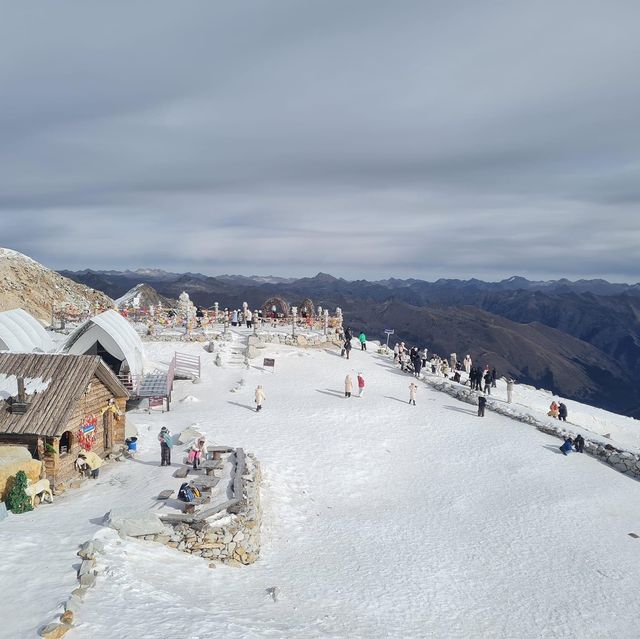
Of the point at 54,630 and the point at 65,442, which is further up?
the point at 65,442

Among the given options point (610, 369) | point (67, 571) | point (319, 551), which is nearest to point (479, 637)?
point (319, 551)

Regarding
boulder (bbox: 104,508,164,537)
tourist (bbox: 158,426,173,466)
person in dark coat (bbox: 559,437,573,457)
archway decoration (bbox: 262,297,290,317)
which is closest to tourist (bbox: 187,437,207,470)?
tourist (bbox: 158,426,173,466)

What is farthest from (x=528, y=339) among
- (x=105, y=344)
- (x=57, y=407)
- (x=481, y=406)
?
(x=57, y=407)

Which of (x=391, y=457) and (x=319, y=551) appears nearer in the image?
(x=319, y=551)

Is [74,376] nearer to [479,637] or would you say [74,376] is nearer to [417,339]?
[479,637]

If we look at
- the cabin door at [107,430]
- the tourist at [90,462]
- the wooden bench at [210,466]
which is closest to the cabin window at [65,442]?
the tourist at [90,462]

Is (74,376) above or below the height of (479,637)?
above

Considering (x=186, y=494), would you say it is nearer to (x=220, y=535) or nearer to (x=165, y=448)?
(x=220, y=535)
